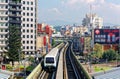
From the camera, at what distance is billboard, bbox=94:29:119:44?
4759 inches

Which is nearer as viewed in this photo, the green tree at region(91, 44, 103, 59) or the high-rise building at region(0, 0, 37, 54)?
the green tree at region(91, 44, 103, 59)

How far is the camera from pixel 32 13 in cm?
12331

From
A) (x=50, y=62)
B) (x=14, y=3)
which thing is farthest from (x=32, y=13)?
(x=50, y=62)

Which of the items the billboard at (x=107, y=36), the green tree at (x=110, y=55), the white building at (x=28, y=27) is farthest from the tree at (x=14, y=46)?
the billboard at (x=107, y=36)

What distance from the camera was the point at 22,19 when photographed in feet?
395

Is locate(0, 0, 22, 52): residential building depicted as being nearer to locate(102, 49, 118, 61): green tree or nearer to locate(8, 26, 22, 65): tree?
locate(8, 26, 22, 65): tree

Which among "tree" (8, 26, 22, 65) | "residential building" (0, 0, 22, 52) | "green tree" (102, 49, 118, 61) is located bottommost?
"green tree" (102, 49, 118, 61)

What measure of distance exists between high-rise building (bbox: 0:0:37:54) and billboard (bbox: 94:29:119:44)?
21536 mm

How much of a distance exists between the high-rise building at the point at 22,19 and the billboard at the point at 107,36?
21.5 metres

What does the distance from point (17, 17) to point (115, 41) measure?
33342 millimetres

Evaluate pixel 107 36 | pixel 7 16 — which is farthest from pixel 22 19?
pixel 107 36

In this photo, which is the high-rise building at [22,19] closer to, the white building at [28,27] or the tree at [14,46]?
the white building at [28,27]

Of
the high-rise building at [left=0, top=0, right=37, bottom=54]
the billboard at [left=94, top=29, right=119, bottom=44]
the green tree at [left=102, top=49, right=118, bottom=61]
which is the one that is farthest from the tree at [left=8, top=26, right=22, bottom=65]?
the billboard at [left=94, top=29, right=119, bottom=44]

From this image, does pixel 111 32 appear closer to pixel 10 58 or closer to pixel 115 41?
pixel 115 41
